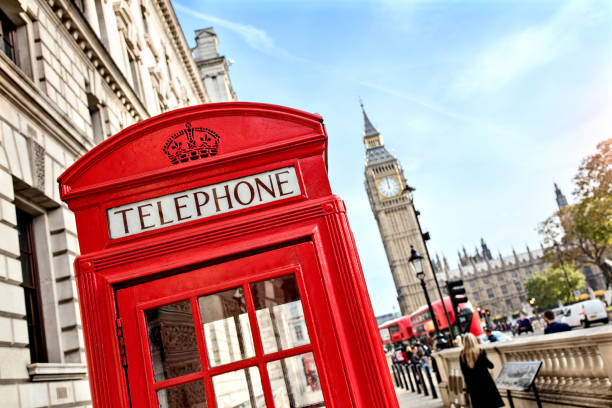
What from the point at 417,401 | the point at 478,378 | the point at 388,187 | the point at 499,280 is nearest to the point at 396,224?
the point at 388,187

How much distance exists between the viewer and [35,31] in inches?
320

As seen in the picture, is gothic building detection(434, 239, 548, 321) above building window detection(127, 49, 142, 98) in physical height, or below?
below

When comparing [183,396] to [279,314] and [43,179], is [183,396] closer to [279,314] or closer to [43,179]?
[279,314]

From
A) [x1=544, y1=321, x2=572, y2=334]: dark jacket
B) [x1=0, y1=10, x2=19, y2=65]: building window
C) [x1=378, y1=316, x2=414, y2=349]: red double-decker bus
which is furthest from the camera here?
[x1=378, y1=316, x2=414, y2=349]: red double-decker bus

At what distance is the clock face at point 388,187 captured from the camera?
11194 cm

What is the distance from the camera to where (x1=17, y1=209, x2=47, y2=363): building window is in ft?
22.1

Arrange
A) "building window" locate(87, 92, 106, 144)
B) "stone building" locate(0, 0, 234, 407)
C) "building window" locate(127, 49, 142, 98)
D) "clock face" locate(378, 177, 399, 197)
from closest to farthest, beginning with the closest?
"stone building" locate(0, 0, 234, 407), "building window" locate(87, 92, 106, 144), "building window" locate(127, 49, 142, 98), "clock face" locate(378, 177, 399, 197)

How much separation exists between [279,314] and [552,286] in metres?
93.5

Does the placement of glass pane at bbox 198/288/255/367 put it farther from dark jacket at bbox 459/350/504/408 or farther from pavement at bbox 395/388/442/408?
pavement at bbox 395/388/442/408

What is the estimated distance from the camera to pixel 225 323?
245 centimetres

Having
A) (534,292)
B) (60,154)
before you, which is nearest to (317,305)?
(60,154)

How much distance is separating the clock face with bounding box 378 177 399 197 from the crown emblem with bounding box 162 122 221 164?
362 ft

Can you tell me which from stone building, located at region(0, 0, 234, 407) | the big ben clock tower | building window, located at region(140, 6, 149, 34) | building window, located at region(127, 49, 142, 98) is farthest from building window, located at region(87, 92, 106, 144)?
the big ben clock tower

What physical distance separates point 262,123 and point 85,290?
1.22m
